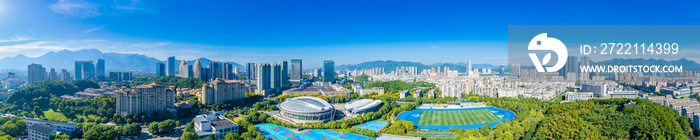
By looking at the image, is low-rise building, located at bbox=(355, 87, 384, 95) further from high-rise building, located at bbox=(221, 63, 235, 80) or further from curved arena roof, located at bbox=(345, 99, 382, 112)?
high-rise building, located at bbox=(221, 63, 235, 80)

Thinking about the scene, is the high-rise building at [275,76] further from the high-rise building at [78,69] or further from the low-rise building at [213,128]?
the low-rise building at [213,128]

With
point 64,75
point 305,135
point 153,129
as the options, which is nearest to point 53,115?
point 153,129

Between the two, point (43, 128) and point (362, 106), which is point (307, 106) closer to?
point (362, 106)

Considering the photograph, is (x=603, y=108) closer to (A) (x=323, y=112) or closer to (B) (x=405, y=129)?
(B) (x=405, y=129)

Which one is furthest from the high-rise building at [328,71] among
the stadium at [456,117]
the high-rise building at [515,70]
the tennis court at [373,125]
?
the tennis court at [373,125]

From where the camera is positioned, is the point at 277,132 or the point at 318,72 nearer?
the point at 277,132

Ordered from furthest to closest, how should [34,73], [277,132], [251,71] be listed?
[251,71]
[34,73]
[277,132]
